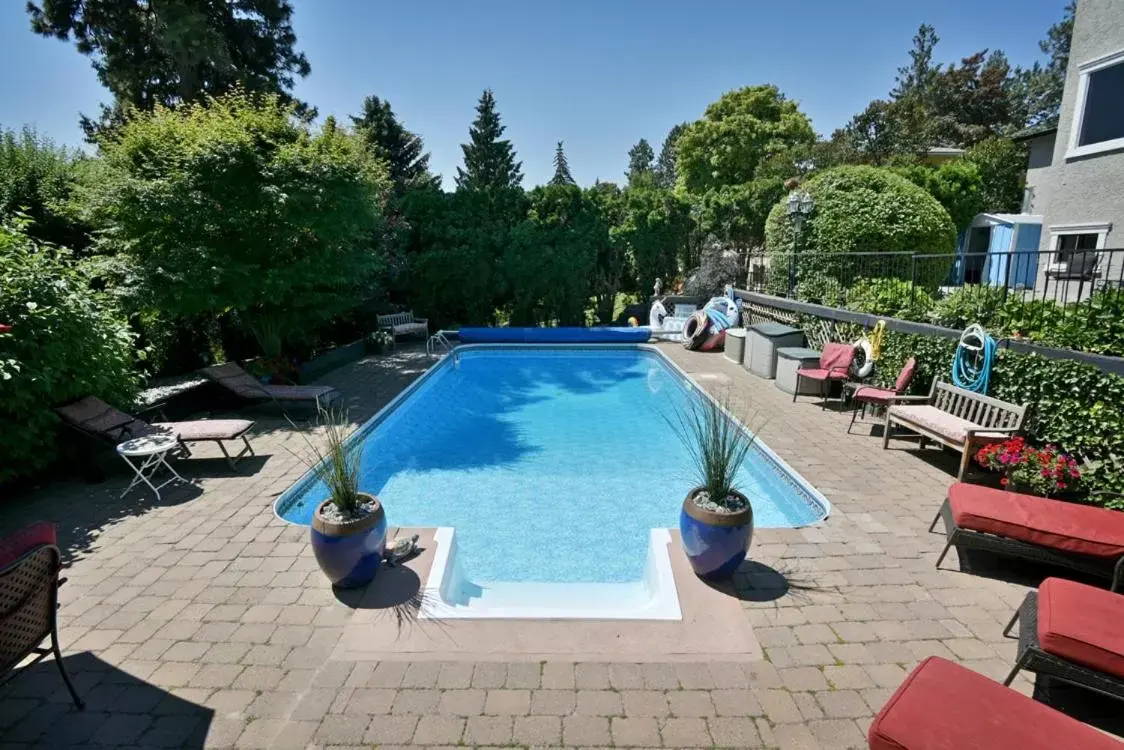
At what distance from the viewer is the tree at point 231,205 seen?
8.05 m

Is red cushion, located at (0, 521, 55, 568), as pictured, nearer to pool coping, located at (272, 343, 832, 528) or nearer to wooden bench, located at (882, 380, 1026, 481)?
pool coping, located at (272, 343, 832, 528)

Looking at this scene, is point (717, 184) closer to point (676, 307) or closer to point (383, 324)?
point (676, 307)

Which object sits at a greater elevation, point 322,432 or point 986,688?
point 986,688

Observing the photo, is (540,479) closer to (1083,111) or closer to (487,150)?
(1083,111)

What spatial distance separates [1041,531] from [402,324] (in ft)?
45.7

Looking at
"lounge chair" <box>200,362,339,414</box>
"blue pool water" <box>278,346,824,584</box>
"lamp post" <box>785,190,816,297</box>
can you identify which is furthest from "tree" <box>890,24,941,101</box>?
"lounge chair" <box>200,362,339,414</box>

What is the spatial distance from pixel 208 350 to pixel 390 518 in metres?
7.53

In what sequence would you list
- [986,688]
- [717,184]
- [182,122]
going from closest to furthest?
[986,688], [182,122], [717,184]

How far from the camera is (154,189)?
7.85 metres

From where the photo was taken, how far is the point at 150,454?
568cm

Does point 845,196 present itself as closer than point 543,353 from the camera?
Yes

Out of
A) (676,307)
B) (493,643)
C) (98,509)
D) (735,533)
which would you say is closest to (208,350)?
(98,509)

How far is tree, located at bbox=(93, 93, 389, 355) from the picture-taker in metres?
8.05

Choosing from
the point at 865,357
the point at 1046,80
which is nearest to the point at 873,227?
the point at 865,357
